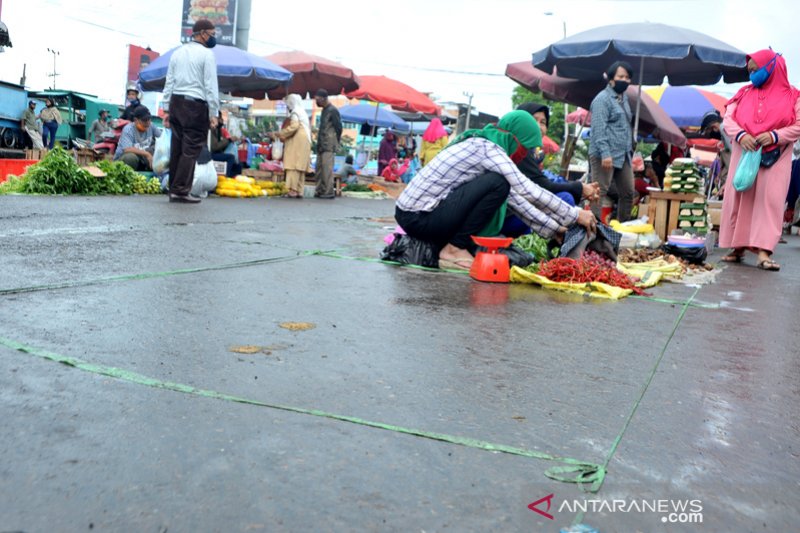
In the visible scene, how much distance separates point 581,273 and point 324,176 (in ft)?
36.0

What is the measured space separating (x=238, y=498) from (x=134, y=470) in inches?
9.8

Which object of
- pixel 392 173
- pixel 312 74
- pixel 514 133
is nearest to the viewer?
pixel 514 133

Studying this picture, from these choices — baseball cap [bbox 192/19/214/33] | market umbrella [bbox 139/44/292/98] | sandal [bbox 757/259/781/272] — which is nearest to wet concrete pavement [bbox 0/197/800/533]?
sandal [bbox 757/259/781/272]

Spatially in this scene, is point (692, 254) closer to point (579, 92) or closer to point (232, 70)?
point (579, 92)

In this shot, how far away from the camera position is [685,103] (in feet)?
52.6

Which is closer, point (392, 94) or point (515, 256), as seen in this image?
point (515, 256)

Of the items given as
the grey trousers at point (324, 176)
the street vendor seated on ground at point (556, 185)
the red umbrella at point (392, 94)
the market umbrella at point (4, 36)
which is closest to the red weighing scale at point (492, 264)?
the street vendor seated on ground at point (556, 185)

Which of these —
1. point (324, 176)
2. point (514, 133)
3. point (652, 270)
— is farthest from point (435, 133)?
point (514, 133)

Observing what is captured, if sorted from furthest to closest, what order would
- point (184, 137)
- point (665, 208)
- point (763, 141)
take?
point (184, 137) → point (665, 208) → point (763, 141)

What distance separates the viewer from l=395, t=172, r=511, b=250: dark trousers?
5.04m

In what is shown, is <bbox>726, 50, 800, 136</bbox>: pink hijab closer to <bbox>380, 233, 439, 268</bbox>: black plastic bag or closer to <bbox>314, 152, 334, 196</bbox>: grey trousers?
<bbox>380, 233, 439, 268</bbox>: black plastic bag

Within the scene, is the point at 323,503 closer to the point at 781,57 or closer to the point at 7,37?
the point at 781,57

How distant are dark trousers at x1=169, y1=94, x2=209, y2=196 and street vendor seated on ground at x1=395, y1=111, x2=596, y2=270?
5011 millimetres

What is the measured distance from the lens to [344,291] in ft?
13.5
